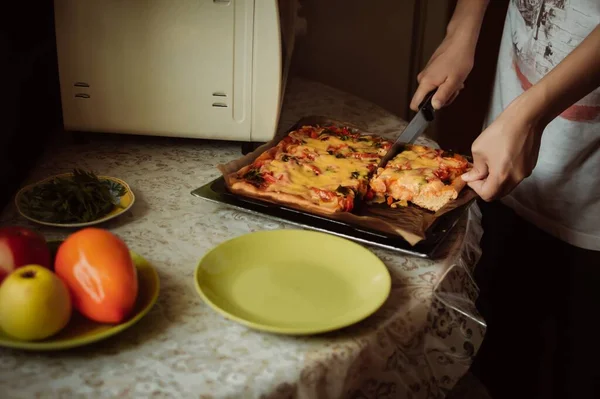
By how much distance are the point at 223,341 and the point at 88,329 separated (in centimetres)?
15

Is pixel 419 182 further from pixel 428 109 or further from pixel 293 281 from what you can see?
pixel 293 281

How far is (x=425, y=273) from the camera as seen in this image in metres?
0.86

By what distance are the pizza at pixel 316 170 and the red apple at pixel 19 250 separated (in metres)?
0.35

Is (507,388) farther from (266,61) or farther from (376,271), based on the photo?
(266,61)

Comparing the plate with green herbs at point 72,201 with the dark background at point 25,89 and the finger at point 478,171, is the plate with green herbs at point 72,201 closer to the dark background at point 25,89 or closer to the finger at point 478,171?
the dark background at point 25,89

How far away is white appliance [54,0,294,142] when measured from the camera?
1079mm

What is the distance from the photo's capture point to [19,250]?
2.32 ft

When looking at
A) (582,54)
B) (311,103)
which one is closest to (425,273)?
(582,54)

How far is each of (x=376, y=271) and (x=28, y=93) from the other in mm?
691

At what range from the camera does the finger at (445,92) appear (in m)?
1.19

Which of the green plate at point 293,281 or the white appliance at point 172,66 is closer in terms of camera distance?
the green plate at point 293,281

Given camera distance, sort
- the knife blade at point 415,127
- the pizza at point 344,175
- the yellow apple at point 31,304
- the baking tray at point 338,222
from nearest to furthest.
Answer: the yellow apple at point 31,304
the baking tray at point 338,222
the pizza at point 344,175
the knife blade at point 415,127

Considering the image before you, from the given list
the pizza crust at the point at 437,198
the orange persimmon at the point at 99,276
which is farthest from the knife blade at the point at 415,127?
the orange persimmon at the point at 99,276

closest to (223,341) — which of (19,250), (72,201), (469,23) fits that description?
(19,250)
